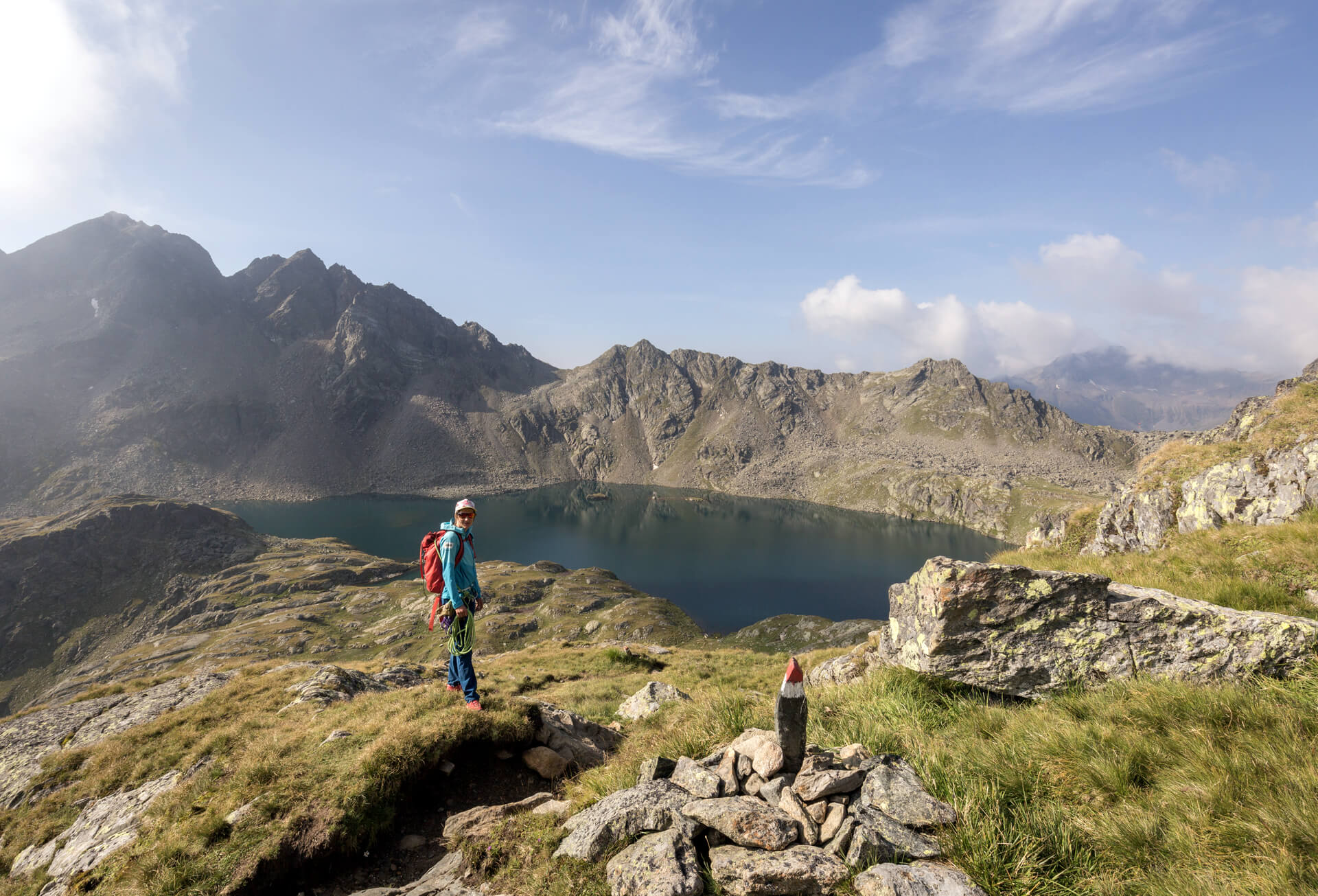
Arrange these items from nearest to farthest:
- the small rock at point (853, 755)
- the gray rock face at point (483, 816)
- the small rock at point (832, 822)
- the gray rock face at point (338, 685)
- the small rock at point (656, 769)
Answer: the small rock at point (832, 822) < the small rock at point (853, 755) < the small rock at point (656, 769) < the gray rock face at point (483, 816) < the gray rock face at point (338, 685)

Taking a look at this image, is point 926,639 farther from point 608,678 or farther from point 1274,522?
point 608,678

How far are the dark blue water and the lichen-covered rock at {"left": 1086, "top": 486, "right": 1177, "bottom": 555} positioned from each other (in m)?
65.1

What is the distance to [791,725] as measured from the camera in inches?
240

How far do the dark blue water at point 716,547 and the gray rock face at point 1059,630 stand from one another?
3112 inches

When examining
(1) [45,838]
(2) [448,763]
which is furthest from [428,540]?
(1) [45,838]

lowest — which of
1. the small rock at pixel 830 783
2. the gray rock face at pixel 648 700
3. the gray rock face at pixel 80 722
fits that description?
the gray rock face at pixel 80 722

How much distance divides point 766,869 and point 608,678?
922 inches

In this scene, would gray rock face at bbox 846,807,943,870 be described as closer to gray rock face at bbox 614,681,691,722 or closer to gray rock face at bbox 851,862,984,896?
gray rock face at bbox 851,862,984,896

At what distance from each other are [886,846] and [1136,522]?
65.6 feet

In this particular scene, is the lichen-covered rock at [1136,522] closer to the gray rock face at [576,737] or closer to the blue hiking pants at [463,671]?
the gray rock face at [576,737]

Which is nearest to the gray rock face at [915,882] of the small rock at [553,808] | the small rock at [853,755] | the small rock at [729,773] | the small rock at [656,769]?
the small rock at [853,755]

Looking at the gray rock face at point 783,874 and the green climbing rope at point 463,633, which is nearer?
the gray rock face at point 783,874

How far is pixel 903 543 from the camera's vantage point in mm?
152250

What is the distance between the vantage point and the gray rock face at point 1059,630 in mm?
7211
